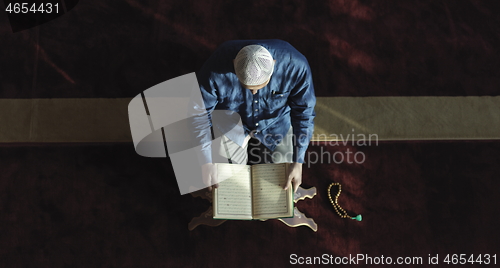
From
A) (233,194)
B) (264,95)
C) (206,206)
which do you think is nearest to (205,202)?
(206,206)

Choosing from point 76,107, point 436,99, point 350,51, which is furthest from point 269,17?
point 76,107

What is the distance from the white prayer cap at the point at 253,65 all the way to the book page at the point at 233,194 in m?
0.61

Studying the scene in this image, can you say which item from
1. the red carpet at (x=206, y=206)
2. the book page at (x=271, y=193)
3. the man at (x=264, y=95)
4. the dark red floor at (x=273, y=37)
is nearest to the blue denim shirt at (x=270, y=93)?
the man at (x=264, y=95)

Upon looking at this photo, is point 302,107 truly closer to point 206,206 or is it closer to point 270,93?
point 270,93

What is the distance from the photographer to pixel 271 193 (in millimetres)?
1958

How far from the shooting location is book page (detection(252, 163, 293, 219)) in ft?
6.40

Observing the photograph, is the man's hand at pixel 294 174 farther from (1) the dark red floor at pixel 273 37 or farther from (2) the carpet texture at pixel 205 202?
(1) the dark red floor at pixel 273 37

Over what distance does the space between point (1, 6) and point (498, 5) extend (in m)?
3.20

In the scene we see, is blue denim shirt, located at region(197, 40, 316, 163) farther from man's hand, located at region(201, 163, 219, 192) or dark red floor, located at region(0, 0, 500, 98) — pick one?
dark red floor, located at region(0, 0, 500, 98)

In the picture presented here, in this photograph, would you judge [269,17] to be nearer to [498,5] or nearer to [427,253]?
[498,5]

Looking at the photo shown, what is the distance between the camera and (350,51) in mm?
2498

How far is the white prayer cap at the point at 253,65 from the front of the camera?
A: 143 cm

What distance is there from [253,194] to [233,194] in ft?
0.34

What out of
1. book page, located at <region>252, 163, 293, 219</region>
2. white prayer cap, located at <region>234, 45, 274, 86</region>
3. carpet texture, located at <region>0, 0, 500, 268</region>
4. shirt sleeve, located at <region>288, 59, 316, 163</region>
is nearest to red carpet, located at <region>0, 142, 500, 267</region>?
carpet texture, located at <region>0, 0, 500, 268</region>
